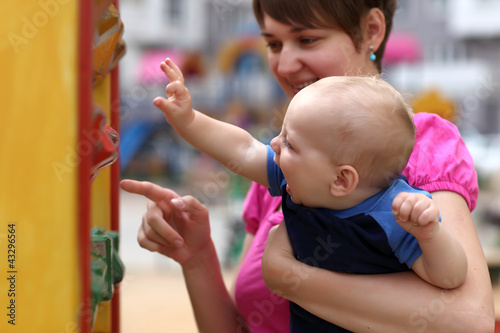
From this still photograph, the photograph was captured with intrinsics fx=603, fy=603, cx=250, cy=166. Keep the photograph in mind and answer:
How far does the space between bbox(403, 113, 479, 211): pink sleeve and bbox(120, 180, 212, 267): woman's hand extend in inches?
16.1

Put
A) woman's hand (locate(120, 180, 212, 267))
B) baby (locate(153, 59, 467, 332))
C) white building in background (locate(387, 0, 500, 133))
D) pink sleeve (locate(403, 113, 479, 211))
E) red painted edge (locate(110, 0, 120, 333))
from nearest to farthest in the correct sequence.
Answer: baby (locate(153, 59, 467, 332)) → pink sleeve (locate(403, 113, 479, 211)) → woman's hand (locate(120, 180, 212, 267)) → red painted edge (locate(110, 0, 120, 333)) → white building in background (locate(387, 0, 500, 133))

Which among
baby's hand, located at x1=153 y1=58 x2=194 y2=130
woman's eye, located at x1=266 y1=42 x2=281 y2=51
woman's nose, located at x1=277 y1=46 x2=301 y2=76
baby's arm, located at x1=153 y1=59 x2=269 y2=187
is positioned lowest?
baby's arm, located at x1=153 y1=59 x2=269 y2=187

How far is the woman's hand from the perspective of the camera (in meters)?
1.11

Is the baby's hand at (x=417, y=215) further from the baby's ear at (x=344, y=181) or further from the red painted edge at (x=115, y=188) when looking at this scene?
the red painted edge at (x=115, y=188)

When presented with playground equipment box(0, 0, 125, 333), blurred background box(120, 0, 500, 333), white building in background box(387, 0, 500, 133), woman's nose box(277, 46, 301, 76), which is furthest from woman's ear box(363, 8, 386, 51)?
white building in background box(387, 0, 500, 133)

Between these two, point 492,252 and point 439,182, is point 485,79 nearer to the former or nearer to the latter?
point 492,252

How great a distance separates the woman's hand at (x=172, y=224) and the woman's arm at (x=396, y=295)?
0.23 meters

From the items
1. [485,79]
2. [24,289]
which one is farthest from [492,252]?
[485,79]

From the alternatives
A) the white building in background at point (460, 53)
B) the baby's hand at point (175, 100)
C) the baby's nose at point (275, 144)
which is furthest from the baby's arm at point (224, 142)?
the white building in background at point (460, 53)

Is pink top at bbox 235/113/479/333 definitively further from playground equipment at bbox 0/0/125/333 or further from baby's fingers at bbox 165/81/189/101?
playground equipment at bbox 0/0/125/333

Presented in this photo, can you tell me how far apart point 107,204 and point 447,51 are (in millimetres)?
18107

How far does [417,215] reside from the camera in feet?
2.64

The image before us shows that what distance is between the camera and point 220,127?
1.08m

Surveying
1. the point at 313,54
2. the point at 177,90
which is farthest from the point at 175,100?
the point at 313,54
